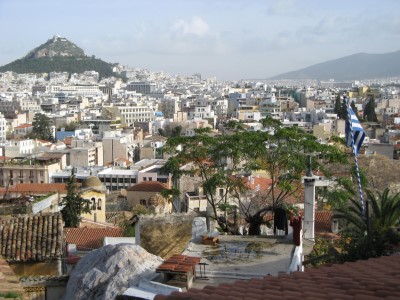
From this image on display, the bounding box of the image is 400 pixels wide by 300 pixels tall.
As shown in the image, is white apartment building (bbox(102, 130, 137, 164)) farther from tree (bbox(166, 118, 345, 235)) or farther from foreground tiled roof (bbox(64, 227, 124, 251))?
tree (bbox(166, 118, 345, 235))

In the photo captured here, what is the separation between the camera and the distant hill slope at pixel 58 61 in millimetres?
171875

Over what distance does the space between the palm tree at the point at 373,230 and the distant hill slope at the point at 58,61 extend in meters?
167

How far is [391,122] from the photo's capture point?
61938 millimetres

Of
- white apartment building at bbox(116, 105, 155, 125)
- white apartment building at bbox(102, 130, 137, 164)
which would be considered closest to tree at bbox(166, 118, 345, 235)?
white apartment building at bbox(102, 130, 137, 164)

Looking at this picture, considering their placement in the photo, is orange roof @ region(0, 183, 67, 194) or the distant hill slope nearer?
orange roof @ region(0, 183, 67, 194)

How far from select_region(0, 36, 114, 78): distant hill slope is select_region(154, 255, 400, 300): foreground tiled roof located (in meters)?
171

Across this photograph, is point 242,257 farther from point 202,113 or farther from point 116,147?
point 202,113

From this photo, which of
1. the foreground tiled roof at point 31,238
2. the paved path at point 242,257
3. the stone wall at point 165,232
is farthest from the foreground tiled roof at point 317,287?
the stone wall at point 165,232

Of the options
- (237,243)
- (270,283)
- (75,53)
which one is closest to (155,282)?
(270,283)

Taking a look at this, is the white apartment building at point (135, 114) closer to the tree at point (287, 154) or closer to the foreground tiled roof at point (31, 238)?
the tree at point (287, 154)

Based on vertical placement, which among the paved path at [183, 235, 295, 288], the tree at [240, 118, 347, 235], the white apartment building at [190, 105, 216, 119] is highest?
the tree at [240, 118, 347, 235]

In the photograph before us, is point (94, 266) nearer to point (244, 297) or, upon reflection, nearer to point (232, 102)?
point (244, 297)

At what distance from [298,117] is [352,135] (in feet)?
196

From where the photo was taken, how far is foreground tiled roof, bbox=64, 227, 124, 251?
40.3 feet
